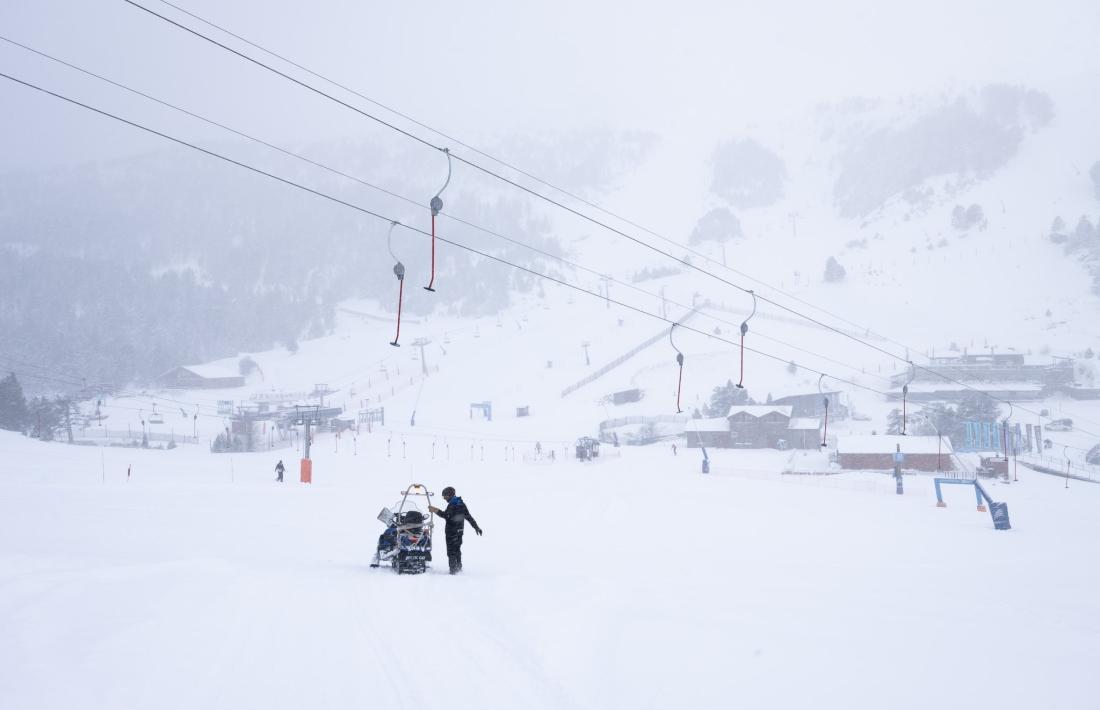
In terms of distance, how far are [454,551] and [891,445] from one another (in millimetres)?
44251

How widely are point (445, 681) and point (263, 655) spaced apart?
5.65 feet

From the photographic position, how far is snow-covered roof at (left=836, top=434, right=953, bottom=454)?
46.4m

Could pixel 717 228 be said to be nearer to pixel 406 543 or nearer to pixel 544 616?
pixel 406 543

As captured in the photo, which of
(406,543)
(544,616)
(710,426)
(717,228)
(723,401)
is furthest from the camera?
(717,228)

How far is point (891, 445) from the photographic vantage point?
4722 cm

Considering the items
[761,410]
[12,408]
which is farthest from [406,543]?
[12,408]

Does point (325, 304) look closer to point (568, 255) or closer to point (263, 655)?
point (568, 255)

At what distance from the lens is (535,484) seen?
115 ft

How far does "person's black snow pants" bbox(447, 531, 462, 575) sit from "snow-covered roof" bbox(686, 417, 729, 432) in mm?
51174

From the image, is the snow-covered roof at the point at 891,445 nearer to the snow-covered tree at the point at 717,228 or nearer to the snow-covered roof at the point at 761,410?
the snow-covered roof at the point at 761,410

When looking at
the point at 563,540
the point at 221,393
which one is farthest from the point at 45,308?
the point at 563,540

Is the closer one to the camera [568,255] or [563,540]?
[563,540]

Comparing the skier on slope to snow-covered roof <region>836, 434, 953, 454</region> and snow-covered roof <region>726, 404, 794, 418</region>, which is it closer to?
snow-covered roof <region>836, 434, 953, 454</region>

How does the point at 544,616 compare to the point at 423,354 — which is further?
the point at 423,354
